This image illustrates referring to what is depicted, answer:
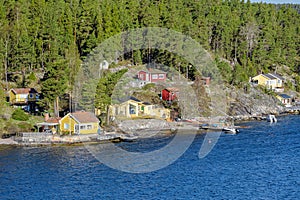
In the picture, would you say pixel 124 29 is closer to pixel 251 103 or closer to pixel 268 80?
pixel 251 103

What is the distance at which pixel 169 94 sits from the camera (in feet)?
214

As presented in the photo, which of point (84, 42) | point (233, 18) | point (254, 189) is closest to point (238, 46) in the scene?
point (233, 18)

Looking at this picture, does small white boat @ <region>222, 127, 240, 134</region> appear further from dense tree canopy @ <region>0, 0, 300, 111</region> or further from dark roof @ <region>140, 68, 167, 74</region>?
dense tree canopy @ <region>0, 0, 300, 111</region>

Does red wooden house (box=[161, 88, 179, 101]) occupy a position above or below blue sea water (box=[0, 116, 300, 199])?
above

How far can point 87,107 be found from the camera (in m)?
53.5

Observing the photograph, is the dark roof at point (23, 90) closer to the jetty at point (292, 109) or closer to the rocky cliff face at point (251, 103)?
the rocky cliff face at point (251, 103)

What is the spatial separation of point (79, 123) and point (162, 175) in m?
14.6

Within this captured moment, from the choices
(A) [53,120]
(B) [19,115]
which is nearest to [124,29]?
(B) [19,115]

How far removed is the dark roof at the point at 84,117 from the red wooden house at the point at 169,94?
16367 mm

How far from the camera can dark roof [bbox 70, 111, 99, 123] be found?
50.0 metres

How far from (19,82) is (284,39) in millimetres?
57173

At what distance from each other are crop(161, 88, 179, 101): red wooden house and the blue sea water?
15639mm

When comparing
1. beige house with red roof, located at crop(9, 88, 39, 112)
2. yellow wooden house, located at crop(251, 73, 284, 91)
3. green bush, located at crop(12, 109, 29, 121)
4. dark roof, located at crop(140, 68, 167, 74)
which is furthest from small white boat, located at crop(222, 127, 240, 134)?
yellow wooden house, located at crop(251, 73, 284, 91)

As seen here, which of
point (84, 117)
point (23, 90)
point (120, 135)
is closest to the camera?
point (84, 117)
